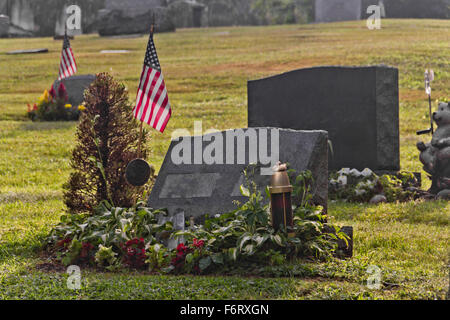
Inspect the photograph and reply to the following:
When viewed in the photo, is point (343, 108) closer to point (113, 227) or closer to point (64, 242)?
point (113, 227)

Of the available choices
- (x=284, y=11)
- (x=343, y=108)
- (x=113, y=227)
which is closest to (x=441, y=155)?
(x=343, y=108)

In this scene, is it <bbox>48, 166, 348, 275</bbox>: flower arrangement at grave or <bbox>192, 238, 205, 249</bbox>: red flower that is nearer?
<bbox>48, 166, 348, 275</bbox>: flower arrangement at grave

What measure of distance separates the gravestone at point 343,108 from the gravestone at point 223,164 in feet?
10.7

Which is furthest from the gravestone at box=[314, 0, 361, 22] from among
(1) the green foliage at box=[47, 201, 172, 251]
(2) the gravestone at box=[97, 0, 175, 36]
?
(1) the green foliage at box=[47, 201, 172, 251]

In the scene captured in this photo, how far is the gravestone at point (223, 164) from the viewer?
7.10 meters

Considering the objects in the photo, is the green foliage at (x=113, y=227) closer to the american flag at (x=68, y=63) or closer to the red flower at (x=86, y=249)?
the red flower at (x=86, y=249)

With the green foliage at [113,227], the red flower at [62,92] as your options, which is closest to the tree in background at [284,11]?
the red flower at [62,92]

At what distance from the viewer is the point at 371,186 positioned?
960 cm

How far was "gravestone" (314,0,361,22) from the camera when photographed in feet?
146

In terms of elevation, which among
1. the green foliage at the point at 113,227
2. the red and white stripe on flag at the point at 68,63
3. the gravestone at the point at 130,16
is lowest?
the green foliage at the point at 113,227

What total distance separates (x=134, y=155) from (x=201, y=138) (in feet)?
2.73

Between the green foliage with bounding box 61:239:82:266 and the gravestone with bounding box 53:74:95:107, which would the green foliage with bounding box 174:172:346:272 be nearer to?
the green foliage with bounding box 61:239:82:266

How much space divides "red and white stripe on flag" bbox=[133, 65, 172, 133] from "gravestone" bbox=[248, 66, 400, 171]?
3427 mm
